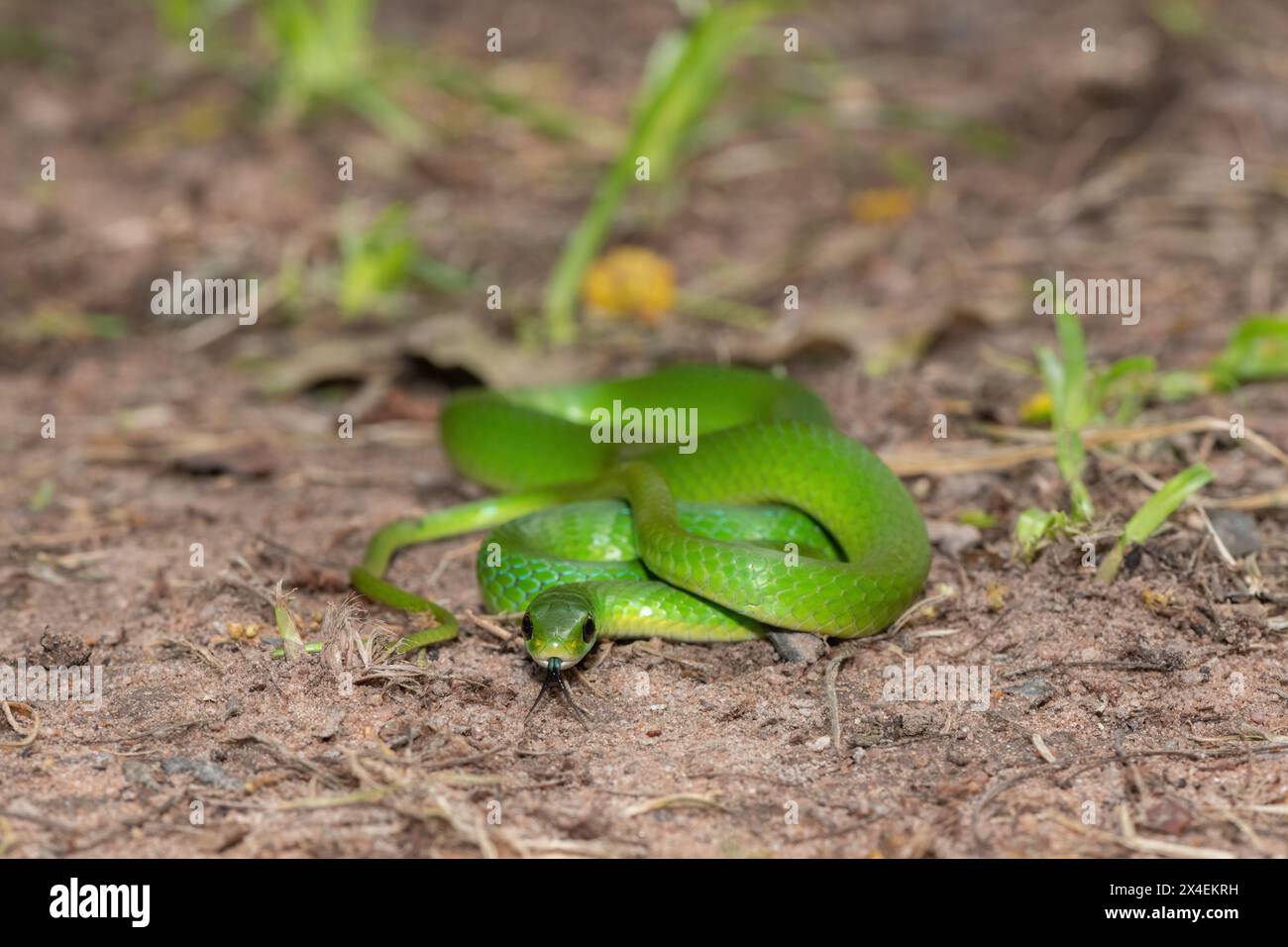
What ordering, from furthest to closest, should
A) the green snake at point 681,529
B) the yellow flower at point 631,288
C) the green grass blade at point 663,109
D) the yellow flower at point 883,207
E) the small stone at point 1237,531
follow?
1. the yellow flower at point 883,207
2. the yellow flower at point 631,288
3. the green grass blade at point 663,109
4. the small stone at point 1237,531
5. the green snake at point 681,529

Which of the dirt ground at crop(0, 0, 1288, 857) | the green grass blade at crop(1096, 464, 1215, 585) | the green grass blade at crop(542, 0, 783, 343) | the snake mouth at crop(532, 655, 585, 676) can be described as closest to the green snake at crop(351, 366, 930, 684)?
the snake mouth at crop(532, 655, 585, 676)

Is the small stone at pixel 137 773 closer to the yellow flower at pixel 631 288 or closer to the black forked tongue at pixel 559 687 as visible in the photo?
the black forked tongue at pixel 559 687

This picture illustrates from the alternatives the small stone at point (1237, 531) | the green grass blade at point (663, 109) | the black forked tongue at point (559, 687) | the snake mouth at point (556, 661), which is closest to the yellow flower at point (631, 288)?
the green grass blade at point (663, 109)

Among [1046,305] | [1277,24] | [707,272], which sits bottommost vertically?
[1046,305]

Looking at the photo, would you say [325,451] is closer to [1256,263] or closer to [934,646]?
[934,646]

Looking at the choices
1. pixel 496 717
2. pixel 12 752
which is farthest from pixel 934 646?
pixel 12 752

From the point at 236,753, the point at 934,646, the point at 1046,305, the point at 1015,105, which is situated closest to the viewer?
the point at 236,753

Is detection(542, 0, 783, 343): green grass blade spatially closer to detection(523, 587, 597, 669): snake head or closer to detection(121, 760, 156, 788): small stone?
detection(523, 587, 597, 669): snake head
